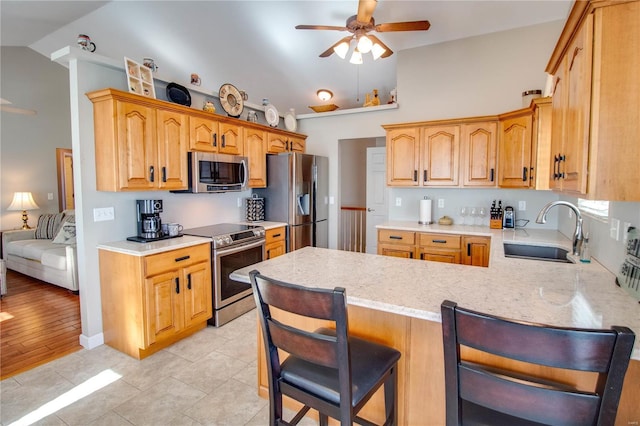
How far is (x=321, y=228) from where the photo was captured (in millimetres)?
4957

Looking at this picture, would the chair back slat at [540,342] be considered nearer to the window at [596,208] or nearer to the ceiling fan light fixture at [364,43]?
the window at [596,208]

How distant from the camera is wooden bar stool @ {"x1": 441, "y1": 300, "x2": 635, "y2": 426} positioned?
76cm

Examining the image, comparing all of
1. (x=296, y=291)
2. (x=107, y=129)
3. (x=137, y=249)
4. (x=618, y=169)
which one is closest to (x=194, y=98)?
(x=107, y=129)

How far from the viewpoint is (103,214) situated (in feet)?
9.41

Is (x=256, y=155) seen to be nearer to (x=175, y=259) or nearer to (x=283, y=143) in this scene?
(x=283, y=143)

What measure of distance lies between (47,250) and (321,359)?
509 cm

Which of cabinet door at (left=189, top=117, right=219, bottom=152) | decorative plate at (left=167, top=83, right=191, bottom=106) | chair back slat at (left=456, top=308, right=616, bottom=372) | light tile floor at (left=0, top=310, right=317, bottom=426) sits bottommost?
light tile floor at (left=0, top=310, right=317, bottom=426)

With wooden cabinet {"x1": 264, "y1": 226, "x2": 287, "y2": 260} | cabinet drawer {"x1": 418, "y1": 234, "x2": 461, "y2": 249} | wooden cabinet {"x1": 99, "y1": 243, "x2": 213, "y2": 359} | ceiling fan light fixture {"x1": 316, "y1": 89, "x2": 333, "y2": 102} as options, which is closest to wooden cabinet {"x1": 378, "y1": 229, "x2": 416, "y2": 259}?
cabinet drawer {"x1": 418, "y1": 234, "x2": 461, "y2": 249}

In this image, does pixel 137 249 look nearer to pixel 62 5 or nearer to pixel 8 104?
pixel 62 5

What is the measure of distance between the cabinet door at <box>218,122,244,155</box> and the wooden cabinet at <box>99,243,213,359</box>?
1.20m

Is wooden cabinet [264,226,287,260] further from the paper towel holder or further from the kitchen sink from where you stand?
the kitchen sink

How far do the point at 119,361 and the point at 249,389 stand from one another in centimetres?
119

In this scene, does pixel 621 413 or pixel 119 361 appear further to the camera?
pixel 119 361

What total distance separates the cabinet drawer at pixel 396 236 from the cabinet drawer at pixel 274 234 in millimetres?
1249
